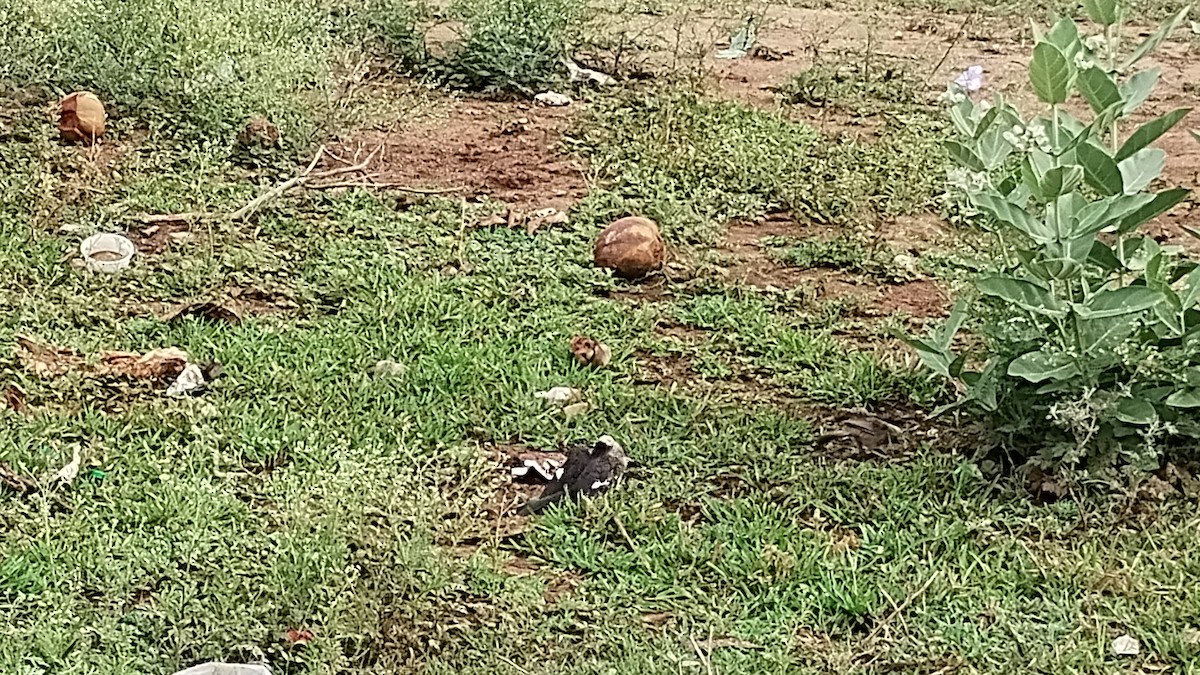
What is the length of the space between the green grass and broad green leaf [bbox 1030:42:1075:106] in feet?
2.55

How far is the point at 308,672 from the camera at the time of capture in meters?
2.24

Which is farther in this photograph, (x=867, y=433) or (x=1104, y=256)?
(x=867, y=433)

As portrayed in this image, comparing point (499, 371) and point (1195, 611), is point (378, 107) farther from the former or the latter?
point (1195, 611)

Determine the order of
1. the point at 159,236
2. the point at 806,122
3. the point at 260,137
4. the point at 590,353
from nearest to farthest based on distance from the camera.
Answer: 1. the point at 590,353
2. the point at 159,236
3. the point at 260,137
4. the point at 806,122

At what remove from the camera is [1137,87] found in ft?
8.61

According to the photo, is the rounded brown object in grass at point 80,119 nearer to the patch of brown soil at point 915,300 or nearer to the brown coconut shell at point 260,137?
the brown coconut shell at point 260,137

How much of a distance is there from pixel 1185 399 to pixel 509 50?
377 centimetres

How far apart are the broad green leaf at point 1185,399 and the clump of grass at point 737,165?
1905mm

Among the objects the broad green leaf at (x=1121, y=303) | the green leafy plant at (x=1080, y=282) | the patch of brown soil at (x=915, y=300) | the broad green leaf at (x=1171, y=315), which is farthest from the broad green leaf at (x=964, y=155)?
the patch of brown soil at (x=915, y=300)

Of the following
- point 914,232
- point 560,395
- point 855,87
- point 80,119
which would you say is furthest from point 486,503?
point 855,87

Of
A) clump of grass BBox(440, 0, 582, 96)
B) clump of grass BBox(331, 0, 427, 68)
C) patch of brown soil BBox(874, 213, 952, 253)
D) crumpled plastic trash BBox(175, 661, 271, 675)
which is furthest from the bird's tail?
clump of grass BBox(331, 0, 427, 68)

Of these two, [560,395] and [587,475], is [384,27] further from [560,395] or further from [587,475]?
[587,475]

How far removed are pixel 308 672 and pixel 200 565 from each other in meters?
0.38

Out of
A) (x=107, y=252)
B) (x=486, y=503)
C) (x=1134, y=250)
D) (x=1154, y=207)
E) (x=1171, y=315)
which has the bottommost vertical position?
(x=107, y=252)
